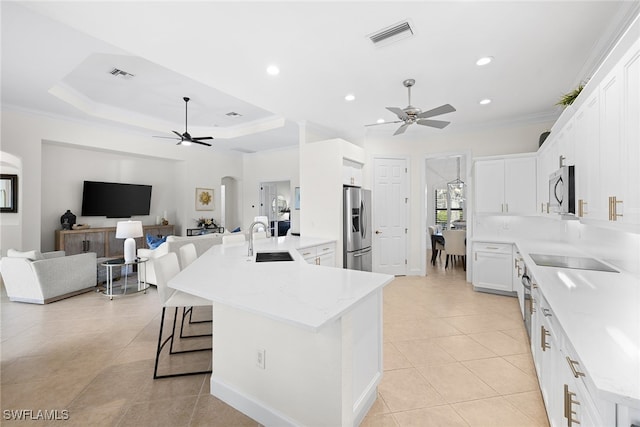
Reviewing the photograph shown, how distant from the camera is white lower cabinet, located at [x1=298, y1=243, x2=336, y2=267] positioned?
157 inches

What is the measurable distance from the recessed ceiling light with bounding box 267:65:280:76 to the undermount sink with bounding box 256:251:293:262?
196cm

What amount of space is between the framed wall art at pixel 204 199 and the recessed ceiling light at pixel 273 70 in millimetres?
5207

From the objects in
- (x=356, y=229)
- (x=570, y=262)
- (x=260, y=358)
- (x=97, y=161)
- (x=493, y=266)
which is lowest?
(x=260, y=358)

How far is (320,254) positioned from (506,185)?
3101 mm

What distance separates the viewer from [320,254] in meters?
4.28

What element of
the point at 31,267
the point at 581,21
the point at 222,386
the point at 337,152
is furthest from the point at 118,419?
the point at 581,21

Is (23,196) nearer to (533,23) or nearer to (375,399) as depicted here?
(375,399)

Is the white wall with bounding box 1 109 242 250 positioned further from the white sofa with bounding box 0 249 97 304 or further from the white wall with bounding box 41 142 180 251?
the white sofa with bounding box 0 249 97 304

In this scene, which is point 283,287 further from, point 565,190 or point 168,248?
point 168,248

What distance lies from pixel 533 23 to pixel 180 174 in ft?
24.3

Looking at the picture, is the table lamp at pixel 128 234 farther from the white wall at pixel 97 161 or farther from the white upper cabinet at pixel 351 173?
the white upper cabinet at pixel 351 173

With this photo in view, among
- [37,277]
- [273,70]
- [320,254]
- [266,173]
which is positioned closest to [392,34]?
[273,70]

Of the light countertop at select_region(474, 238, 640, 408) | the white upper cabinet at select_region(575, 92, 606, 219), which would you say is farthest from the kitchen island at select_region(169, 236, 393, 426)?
the white upper cabinet at select_region(575, 92, 606, 219)

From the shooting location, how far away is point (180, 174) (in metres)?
7.44
